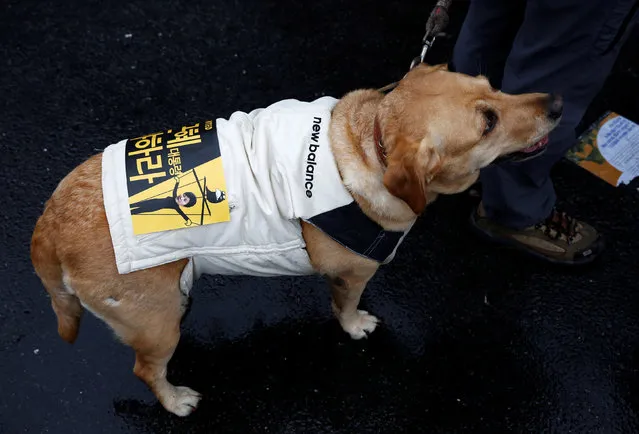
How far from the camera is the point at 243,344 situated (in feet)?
11.6

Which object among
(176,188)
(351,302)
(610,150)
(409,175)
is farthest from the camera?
(610,150)

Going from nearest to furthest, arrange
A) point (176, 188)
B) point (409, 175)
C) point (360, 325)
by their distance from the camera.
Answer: point (409, 175), point (176, 188), point (360, 325)

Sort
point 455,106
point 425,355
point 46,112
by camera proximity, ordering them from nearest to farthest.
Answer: point 455,106 < point 425,355 < point 46,112

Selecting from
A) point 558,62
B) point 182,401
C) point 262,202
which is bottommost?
point 182,401

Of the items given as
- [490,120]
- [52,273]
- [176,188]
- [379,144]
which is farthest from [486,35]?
[52,273]

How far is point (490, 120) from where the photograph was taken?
2.62 metres

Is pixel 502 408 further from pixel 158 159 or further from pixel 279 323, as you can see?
pixel 158 159

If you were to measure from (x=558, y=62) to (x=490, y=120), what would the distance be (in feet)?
2.20

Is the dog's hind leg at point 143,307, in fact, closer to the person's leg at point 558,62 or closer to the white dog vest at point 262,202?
the white dog vest at point 262,202

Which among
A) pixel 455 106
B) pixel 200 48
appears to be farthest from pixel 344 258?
pixel 200 48

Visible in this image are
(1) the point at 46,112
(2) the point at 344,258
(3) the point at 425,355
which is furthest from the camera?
(1) the point at 46,112

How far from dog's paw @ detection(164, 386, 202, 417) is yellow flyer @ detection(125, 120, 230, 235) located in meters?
1.18

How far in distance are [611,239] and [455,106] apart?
193 centimetres

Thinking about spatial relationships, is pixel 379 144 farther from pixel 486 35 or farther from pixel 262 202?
pixel 486 35
